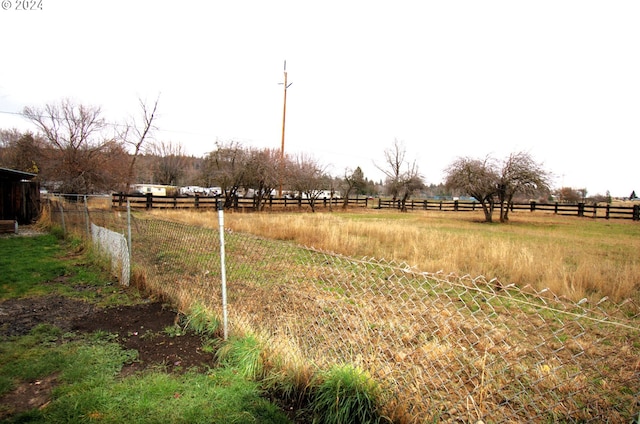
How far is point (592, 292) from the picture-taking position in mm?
5828

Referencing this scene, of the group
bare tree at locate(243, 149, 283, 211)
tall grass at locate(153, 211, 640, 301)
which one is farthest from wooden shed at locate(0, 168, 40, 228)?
bare tree at locate(243, 149, 283, 211)

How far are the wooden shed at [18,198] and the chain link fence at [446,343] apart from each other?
10.4 metres

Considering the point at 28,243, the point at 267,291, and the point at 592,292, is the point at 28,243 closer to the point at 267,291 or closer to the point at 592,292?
the point at 267,291

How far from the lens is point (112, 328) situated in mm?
3936

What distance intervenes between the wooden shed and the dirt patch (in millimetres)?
10387

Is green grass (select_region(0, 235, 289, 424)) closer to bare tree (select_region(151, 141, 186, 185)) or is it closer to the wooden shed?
the wooden shed

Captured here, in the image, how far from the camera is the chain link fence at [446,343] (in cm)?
229

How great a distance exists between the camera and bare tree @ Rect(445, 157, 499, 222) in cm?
2277

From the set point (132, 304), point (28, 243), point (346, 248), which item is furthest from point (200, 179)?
point (132, 304)

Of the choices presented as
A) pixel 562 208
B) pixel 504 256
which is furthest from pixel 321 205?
pixel 504 256

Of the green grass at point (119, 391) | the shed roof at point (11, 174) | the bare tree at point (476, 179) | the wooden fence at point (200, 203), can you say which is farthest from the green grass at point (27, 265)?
the bare tree at point (476, 179)

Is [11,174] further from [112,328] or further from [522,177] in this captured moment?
[522,177]

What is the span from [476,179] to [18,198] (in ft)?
84.4

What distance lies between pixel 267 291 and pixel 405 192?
3982 cm
